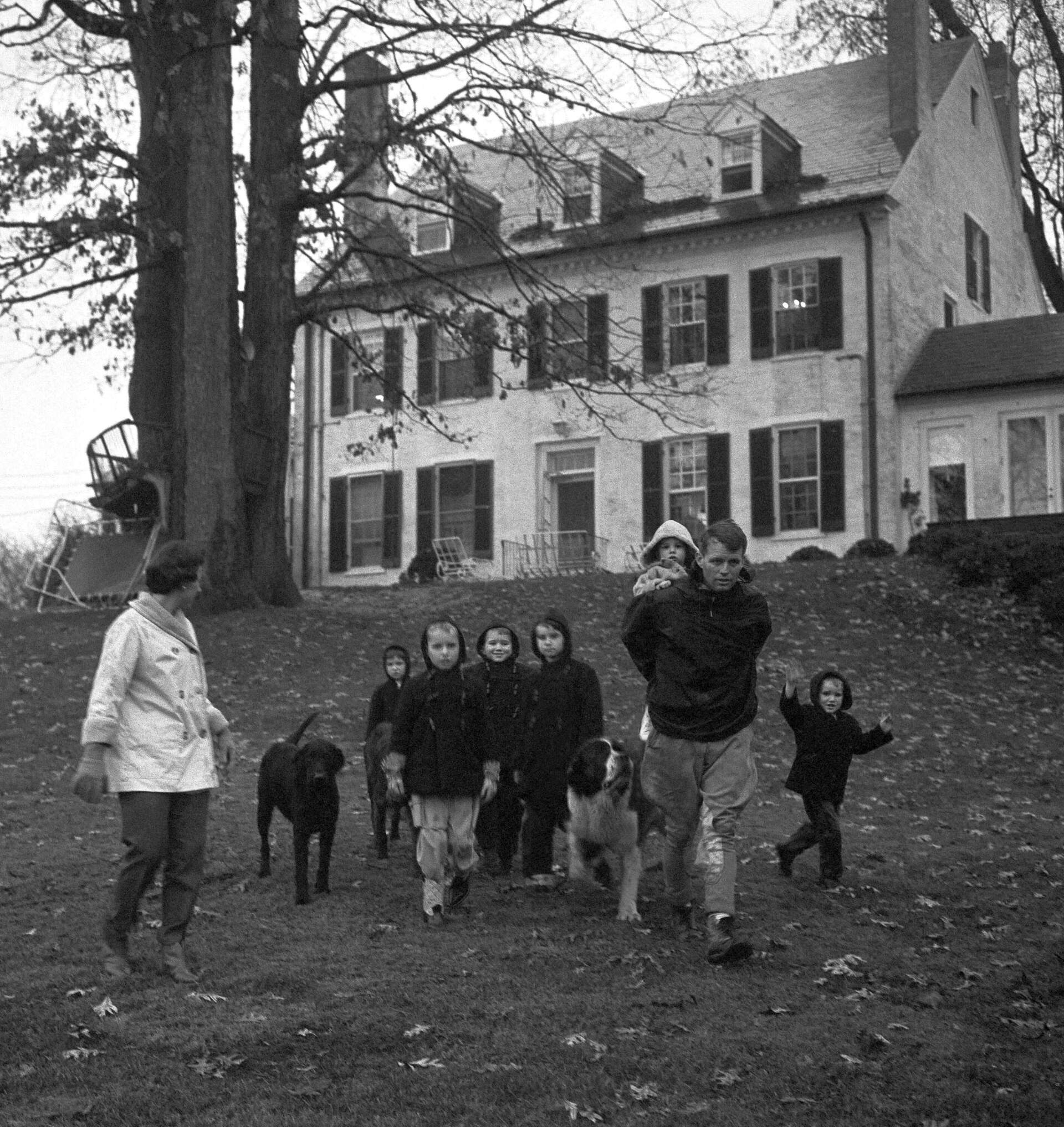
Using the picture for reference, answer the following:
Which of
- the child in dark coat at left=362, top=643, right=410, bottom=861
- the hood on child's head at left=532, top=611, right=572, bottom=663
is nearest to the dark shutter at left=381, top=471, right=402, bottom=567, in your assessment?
the child in dark coat at left=362, top=643, right=410, bottom=861

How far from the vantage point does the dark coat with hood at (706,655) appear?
7602 millimetres

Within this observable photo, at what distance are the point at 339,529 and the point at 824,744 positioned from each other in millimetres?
25180

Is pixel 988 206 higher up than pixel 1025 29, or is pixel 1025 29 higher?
pixel 1025 29

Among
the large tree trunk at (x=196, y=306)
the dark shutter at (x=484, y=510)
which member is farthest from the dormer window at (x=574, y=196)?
the dark shutter at (x=484, y=510)

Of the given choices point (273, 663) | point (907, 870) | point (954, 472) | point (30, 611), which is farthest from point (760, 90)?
point (907, 870)

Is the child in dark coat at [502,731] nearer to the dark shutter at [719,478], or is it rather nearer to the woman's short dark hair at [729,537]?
the woman's short dark hair at [729,537]

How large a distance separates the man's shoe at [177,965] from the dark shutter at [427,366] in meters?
25.9

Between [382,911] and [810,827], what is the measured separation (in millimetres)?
2540

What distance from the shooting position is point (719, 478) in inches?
1179

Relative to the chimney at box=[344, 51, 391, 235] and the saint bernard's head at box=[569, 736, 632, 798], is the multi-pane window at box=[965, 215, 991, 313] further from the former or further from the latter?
the saint bernard's head at box=[569, 736, 632, 798]

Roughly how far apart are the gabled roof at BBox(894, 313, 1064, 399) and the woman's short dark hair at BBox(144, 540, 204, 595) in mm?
22730

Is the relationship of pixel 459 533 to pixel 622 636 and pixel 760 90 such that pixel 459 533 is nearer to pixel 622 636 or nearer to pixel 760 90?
pixel 760 90

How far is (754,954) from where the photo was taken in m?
7.61

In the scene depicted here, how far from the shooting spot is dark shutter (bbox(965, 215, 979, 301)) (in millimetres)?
33906
